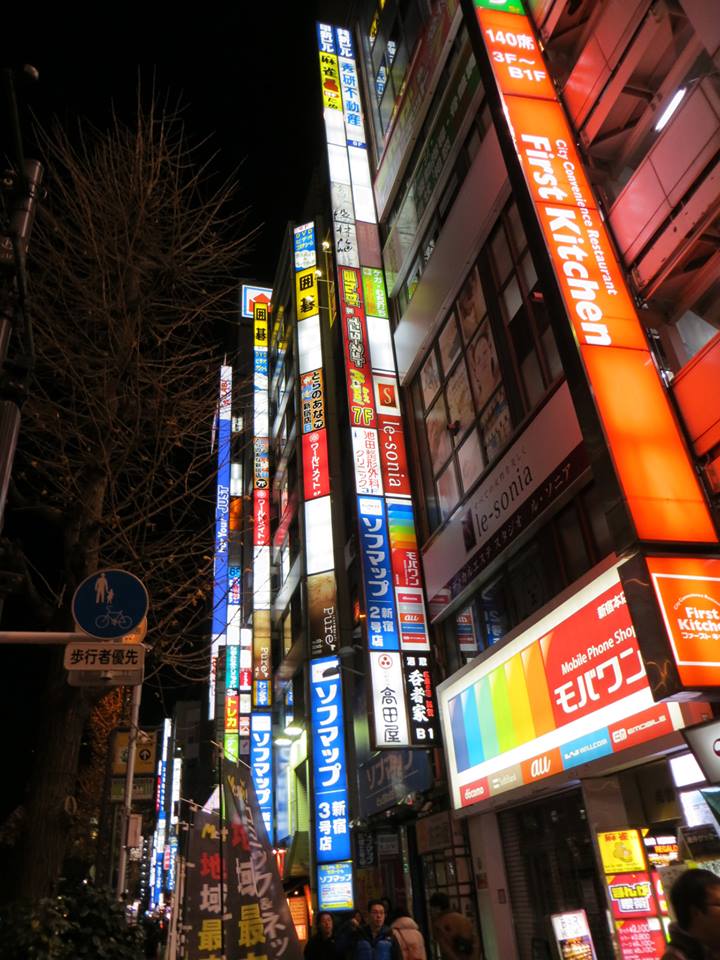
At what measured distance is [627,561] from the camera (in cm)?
637

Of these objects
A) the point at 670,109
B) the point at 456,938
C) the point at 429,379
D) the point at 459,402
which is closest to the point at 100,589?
the point at 456,938

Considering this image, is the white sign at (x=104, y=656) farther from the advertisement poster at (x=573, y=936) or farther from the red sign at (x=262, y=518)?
the red sign at (x=262, y=518)

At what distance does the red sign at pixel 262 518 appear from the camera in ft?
89.9

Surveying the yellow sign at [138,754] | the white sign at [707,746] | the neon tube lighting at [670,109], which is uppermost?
the neon tube lighting at [670,109]

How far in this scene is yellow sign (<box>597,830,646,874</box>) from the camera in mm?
7215

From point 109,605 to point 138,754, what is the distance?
42.7ft

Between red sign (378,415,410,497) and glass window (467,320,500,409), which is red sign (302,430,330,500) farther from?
glass window (467,320,500,409)

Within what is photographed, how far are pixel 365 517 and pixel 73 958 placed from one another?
29.7ft

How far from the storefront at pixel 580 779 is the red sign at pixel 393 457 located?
4.46 meters

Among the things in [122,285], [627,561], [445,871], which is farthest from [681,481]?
[445,871]

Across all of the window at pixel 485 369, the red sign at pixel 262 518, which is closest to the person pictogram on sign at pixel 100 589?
the window at pixel 485 369

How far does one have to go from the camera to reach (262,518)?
27453mm

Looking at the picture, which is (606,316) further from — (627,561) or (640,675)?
(640,675)

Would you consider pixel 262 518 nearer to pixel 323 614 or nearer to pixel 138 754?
pixel 323 614
